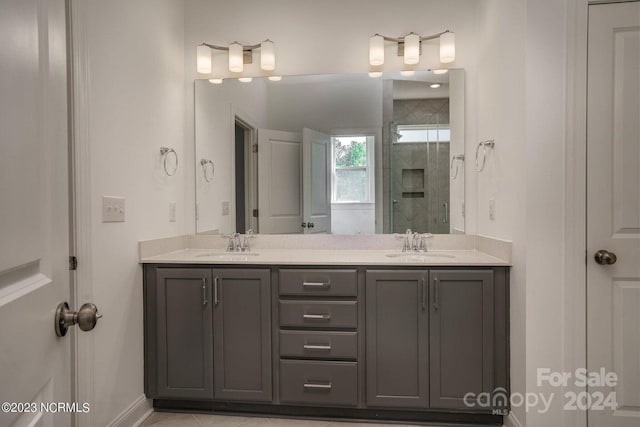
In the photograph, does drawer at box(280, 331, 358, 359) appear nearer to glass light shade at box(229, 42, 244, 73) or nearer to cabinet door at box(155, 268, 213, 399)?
cabinet door at box(155, 268, 213, 399)

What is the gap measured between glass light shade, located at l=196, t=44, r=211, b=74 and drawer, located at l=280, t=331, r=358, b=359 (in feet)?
6.14

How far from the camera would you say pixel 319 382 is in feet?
6.58

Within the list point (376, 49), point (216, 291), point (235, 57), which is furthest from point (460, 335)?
point (235, 57)

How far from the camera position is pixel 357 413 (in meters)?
2.05

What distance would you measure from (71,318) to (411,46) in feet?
8.07

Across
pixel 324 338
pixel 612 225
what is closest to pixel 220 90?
pixel 324 338

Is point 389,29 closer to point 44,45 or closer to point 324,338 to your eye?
point 324,338

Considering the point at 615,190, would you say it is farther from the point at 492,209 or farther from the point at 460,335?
the point at 460,335

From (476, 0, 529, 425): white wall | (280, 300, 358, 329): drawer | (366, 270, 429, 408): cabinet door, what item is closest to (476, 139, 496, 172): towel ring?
(476, 0, 529, 425): white wall

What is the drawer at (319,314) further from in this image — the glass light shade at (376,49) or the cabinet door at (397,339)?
the glass light shade at (376,49)

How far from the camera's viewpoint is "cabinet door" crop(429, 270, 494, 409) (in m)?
1.91

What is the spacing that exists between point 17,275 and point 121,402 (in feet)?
5.61

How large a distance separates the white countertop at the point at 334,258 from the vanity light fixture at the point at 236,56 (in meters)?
1.29

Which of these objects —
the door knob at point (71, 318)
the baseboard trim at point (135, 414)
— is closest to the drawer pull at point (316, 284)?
the baseboard trim at point (135, 414)
